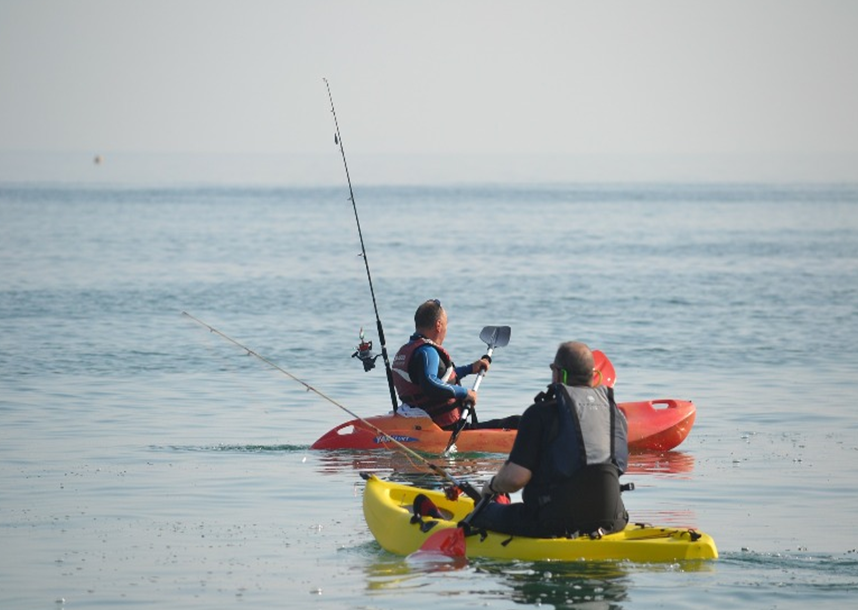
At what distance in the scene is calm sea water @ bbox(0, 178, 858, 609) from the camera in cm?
870

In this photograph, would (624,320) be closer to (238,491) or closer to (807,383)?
(807,383)

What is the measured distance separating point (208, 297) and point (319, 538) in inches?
853

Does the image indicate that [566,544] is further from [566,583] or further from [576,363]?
[576,363]

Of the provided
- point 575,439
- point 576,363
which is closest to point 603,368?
point 576,363

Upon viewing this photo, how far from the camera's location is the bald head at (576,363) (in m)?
8.45

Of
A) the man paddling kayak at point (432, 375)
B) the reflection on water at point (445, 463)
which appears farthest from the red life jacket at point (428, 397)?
the reflection on water at point (445, 463)

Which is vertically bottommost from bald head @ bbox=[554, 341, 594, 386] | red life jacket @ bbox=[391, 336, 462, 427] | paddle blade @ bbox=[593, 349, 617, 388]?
red life jacket @ bbox=[391, 336, 462, 427]

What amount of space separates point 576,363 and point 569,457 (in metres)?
0.49

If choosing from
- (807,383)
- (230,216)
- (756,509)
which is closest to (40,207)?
(230,216)

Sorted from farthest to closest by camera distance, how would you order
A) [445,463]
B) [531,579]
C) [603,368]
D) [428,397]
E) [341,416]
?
[341,416]
[428,397]
[445,463]
[603,368]
[531,579]

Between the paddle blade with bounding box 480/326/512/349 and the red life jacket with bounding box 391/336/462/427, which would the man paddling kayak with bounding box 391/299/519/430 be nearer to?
the red life jacket with bounding box 391/336/462/427

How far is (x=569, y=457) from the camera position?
8391 mm

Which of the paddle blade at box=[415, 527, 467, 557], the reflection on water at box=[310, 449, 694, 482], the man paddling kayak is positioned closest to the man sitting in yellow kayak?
the paddle blade at box=[415, 527, 467, 557]

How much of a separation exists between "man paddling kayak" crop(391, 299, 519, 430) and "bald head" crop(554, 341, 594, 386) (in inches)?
141
